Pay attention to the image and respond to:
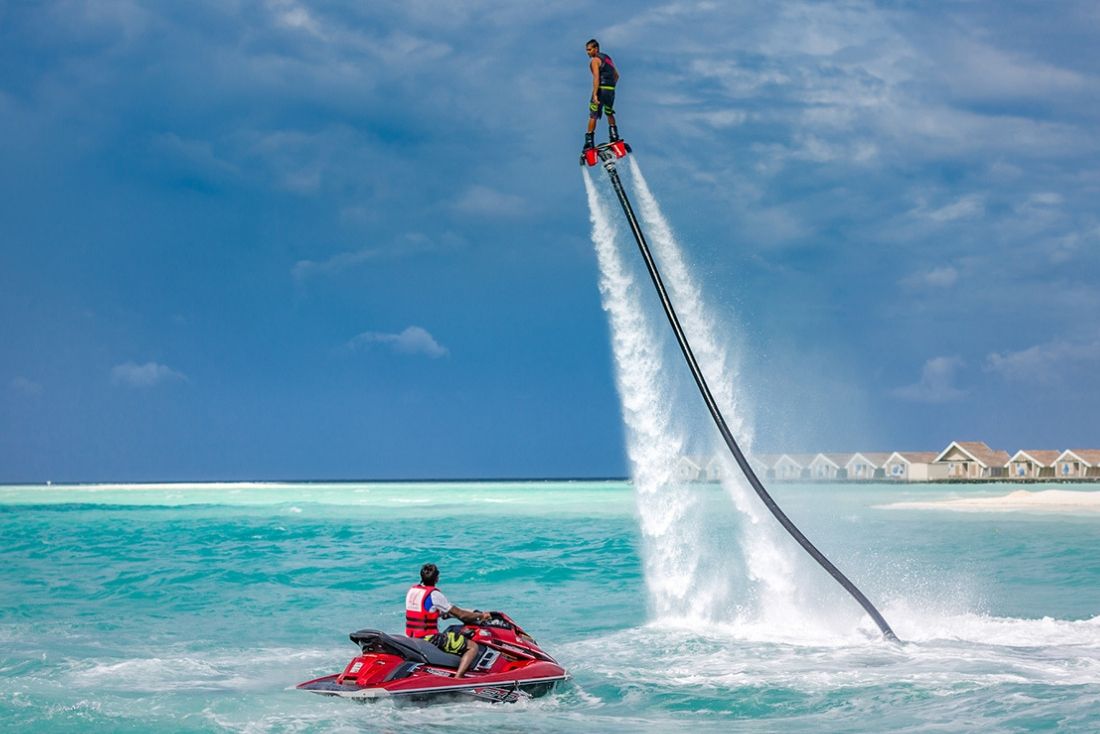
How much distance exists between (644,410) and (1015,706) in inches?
315

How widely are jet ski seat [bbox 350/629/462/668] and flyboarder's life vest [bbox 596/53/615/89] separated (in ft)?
24.3

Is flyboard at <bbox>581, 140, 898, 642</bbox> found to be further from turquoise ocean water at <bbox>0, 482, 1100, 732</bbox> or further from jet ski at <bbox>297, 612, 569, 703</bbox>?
jet ski at <bbox>297, 612, 569, 703</bbox>

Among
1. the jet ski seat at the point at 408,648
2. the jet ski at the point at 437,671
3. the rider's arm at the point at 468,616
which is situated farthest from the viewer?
the rider's arm at the point at 468,616

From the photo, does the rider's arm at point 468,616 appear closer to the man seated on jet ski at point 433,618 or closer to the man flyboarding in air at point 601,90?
the man seated on jet ski at point 433,618

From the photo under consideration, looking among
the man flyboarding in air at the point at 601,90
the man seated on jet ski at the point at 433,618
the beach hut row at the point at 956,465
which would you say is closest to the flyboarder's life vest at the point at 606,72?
the man flyboarding in air at the point at 601,90

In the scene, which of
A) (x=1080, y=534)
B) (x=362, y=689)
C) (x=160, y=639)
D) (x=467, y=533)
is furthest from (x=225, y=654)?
(x=1080, y=534)

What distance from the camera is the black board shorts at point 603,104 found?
13867 millimetres

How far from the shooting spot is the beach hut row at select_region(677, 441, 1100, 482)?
106 m

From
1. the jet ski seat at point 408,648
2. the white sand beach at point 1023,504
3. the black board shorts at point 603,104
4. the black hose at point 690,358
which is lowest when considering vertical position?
the white sand beach at point 1023,504

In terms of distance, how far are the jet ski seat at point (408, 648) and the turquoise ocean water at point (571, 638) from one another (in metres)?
0.57

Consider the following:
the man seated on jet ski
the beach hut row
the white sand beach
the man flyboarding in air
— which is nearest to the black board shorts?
the man flyboarding in air

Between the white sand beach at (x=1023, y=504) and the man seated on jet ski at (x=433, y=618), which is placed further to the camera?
the white sand beach at (x=1023, y=504)

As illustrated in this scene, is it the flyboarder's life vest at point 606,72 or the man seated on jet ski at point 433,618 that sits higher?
the flyboarder's life vest at point 606,72

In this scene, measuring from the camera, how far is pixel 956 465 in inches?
4505
